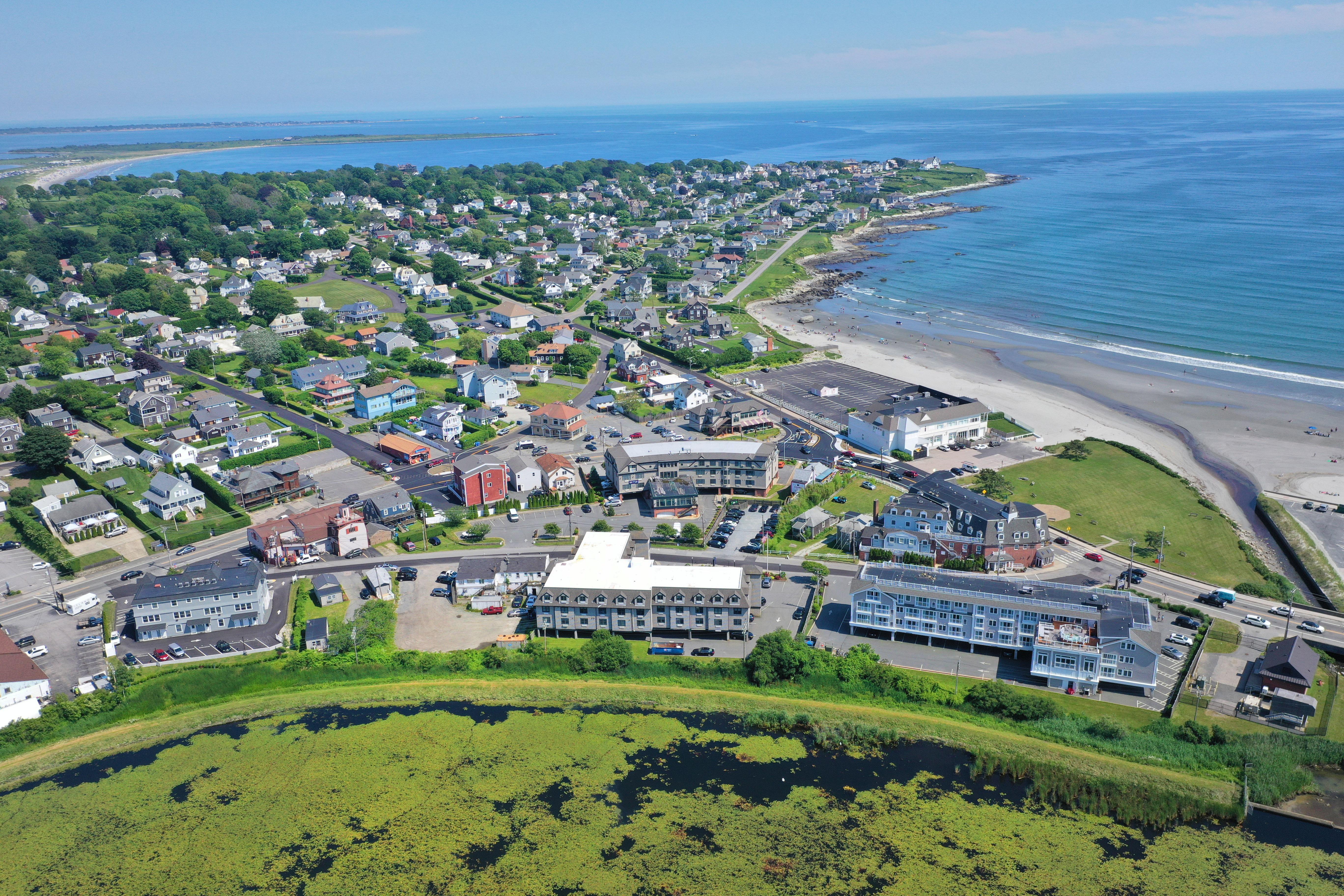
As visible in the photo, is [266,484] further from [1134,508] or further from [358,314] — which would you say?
[1134,508]

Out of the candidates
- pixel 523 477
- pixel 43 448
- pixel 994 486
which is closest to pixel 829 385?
pixel 994 486

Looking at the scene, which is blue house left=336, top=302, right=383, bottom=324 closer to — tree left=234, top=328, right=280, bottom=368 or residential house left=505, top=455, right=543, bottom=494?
tree left=234, top=328, right=280, bottom=368

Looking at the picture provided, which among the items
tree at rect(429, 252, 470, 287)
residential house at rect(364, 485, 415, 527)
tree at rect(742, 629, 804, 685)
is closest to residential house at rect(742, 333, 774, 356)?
residential house at rect(364, 485, 415, 527)

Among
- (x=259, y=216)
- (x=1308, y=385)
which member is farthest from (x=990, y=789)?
(x=259, y=216)

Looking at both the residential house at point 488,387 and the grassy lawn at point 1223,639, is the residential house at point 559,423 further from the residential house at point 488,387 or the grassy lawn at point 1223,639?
the grassy lawn at point 1223,639

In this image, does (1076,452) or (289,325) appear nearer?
(1076,452)

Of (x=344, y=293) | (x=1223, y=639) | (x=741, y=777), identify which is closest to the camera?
(x=741, y=777)
